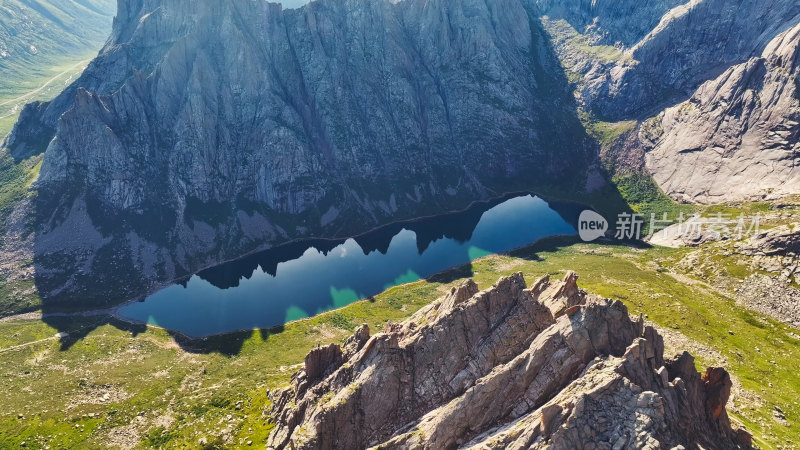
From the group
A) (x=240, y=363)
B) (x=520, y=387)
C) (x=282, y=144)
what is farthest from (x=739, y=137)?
(x=240, y=363)

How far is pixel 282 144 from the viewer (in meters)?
174

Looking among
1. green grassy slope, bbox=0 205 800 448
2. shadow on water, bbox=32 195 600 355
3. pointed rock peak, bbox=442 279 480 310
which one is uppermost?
pointed rock peak, bbox=442 279 480 310

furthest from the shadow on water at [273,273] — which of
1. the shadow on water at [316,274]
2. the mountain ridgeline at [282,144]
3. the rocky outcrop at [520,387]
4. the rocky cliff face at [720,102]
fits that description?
the rocky outcrop at [520,387]

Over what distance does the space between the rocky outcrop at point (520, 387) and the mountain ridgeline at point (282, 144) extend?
113 meters

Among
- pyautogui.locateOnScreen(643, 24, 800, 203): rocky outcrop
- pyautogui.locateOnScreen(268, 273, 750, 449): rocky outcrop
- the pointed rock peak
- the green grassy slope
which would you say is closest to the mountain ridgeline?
pyautogui.locateOnScreen(643, 24, 800, 203): rocky outcrop

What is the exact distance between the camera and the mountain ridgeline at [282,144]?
461 feet

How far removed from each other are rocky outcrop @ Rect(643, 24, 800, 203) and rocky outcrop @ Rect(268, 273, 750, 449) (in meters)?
134

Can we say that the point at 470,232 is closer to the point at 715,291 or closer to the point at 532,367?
the point at 715,291

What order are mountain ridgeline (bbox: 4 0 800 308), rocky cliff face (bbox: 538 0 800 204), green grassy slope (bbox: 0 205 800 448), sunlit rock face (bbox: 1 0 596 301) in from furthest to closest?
sunlit rock face (bbox: 1 0 596 301) < mountain ridgeline (bbox: 4 0 800 308) < rocky cliff face (bbox: 538 0 800 204) < green grassy slope (bbox: 0 205 800 448)

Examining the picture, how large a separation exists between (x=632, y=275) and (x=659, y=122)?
346ft

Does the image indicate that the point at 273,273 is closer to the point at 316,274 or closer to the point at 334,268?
the point at 316,274

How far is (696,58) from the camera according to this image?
186m

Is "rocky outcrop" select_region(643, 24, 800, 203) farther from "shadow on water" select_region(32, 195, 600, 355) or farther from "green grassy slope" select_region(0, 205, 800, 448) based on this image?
"shadow on water" select_region(32, 195, 600, 355)

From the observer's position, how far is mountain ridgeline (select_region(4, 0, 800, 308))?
141 metres
